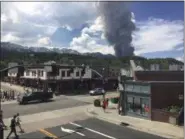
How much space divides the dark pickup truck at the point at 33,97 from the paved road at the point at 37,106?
3.08ft

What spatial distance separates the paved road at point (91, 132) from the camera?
940 inches

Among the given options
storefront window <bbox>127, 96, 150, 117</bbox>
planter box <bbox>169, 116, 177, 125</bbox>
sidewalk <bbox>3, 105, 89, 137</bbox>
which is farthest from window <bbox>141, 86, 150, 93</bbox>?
sidewalk <bbox>3, 105, 89, 137</bbox>

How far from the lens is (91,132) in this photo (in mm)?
25406

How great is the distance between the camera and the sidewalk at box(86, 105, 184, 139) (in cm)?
2406

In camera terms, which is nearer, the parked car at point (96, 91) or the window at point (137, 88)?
the window at point (137, 88)

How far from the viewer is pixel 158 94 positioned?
2959 centimetres

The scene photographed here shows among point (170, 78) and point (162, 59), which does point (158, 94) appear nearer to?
point (170, 78)

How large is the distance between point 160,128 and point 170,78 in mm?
9592

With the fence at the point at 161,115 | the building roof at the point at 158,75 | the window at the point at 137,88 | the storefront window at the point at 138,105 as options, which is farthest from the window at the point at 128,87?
the fence at the point at 161,115

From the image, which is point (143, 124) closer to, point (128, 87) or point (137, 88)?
point (137, 88)

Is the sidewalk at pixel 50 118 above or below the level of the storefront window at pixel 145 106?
below

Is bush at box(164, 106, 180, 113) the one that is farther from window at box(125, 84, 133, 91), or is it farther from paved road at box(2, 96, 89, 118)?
paved road at box(2, 96, 89, 118)

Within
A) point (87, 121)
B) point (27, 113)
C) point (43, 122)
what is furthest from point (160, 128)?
point (27, 113)

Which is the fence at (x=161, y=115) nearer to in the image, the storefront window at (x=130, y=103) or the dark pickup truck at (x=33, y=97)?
the storefront window at (x=130, y=103)
